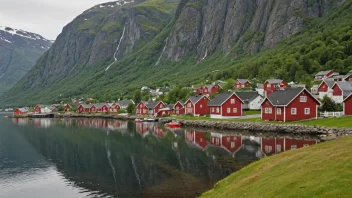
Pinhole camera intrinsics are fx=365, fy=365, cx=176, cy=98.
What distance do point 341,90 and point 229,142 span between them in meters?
37.1

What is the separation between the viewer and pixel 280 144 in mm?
54188

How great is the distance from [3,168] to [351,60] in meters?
122

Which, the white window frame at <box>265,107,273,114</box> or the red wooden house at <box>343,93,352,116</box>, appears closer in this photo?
the red wooden house at <box>343,93,352,116</box>

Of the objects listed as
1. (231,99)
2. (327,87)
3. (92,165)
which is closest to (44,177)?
(92,165)

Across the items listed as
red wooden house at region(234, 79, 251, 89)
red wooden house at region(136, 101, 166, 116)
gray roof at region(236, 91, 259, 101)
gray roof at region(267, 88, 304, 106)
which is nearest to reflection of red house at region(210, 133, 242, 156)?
gray roof at region(267, 88, 304, 106)

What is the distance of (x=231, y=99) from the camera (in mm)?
92312

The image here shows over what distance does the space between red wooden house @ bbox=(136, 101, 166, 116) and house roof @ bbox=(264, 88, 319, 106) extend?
206ft

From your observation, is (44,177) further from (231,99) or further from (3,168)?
(231,99)

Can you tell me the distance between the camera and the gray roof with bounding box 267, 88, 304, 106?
72.5 metres

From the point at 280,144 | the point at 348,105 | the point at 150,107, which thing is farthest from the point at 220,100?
the point at 150,107

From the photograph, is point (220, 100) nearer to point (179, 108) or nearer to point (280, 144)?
point (179, 108)

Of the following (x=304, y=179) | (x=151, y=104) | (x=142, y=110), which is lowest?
(x=304, y=179)

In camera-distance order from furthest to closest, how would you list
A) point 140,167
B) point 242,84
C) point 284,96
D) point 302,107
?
point 242,84 → point 284,96 → point 302,107 → point 140,167

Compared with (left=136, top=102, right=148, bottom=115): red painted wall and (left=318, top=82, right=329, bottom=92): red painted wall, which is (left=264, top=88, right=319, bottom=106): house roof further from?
(left=136, top=102, right=148, bottom=115): red painted wall
